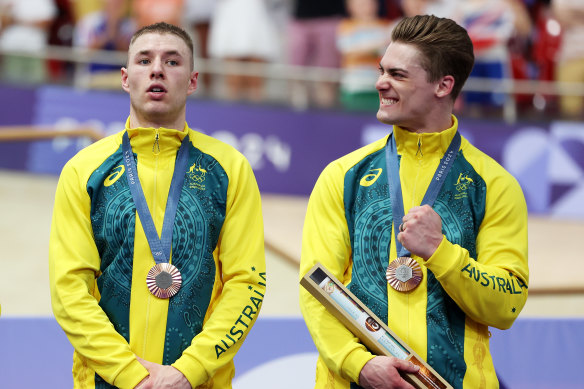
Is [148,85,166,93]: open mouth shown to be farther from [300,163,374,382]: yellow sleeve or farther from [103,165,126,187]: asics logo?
[300,163,374,382]: yellow sleeve

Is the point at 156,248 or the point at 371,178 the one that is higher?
the point at 371,178

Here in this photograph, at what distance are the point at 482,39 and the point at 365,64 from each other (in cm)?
118

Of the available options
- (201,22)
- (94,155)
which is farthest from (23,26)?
(94,155)

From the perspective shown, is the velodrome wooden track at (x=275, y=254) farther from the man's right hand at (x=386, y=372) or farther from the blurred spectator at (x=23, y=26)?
the man's right hand at (x=386, y=372)

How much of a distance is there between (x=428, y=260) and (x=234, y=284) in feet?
2.38

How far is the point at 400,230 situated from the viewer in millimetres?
3201

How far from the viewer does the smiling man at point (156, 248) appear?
3.21 m

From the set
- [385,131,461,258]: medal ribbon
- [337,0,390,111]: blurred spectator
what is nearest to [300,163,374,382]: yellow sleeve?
[385,131,461,258]: medal ribbon

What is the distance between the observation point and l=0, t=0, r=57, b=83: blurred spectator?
10.1 meters

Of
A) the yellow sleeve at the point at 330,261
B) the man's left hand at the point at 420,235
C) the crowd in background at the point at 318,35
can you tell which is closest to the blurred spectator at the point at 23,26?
the crowd in background at the point at 318,35

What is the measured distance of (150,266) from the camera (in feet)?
10.7

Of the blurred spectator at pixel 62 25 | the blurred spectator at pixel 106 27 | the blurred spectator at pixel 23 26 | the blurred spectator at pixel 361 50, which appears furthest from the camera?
the blurred spectator at pixel 62 25

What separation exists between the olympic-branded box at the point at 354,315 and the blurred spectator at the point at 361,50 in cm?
592

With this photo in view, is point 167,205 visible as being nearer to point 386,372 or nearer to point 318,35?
point 386,372
